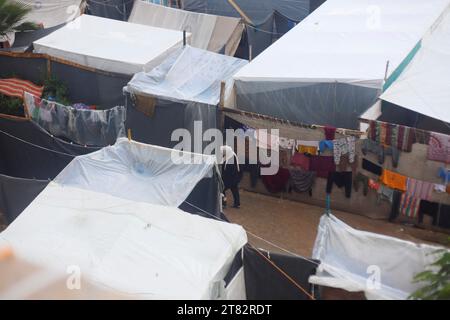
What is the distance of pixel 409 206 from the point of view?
28.1 ft

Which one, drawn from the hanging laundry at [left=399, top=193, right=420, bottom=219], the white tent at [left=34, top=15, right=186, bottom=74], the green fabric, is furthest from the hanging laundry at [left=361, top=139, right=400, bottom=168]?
the white tent at [left=34, top=15, right=186, bottom=74]

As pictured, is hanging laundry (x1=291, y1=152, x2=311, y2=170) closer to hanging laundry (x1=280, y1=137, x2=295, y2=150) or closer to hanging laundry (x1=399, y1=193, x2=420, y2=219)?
hanging laundry (x1=280, y1=137, x2=295, y2=150)

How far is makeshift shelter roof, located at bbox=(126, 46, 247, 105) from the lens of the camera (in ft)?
32.6

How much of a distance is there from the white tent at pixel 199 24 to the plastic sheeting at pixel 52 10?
2064 mm

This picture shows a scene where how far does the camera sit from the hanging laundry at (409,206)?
8461 millimetres

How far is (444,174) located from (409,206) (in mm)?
803

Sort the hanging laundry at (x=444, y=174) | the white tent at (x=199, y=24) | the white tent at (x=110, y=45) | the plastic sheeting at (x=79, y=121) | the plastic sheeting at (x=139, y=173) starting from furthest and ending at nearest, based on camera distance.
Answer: the white tent at (x=199, y=24) < the white tent at (x=110, y=45) < the plastic sheeting at (x=79, y=121) < the hanging laundry at (x=444, y=174) < the plastic sheeting at (x=139, y=173)

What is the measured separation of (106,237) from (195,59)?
5.81 meters

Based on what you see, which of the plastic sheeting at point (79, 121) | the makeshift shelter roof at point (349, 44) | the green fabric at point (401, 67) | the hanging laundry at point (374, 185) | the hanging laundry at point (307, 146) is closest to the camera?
the hanging laundry at point (374, 185)

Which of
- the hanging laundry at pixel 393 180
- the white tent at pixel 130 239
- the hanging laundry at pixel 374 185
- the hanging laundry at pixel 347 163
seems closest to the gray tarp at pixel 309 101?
the hanging laundry at pixel 347 163

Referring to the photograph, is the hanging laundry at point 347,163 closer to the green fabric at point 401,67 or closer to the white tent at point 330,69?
the white tent at point 330,69

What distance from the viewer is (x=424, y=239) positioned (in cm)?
845

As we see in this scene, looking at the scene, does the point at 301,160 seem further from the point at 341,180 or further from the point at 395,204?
the point at 395,204
